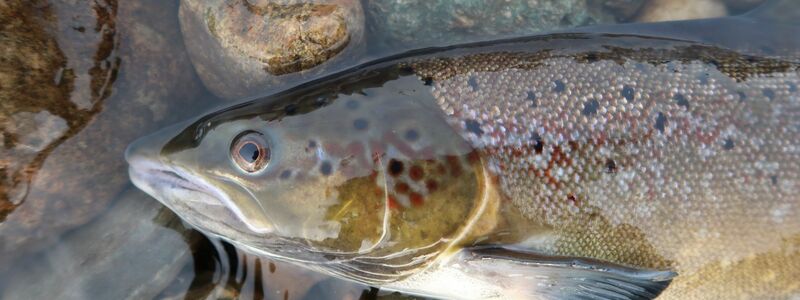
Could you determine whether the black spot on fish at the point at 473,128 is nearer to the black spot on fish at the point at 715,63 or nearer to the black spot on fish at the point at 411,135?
the black spot on fish at the point at 411,135

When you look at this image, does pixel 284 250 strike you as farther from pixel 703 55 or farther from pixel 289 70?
pixel 703 55

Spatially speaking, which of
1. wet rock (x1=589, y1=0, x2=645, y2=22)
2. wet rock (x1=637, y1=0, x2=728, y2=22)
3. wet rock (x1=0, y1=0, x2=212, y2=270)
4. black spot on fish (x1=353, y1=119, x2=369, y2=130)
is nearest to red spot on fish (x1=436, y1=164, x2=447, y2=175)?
black spot on fish (x1=353, y1=119, x2=369, y2=130)

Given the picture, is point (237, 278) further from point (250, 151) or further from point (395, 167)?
point (395, 167)

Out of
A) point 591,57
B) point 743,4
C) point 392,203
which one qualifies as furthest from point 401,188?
point 743,4

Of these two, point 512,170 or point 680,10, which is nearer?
point 512,170

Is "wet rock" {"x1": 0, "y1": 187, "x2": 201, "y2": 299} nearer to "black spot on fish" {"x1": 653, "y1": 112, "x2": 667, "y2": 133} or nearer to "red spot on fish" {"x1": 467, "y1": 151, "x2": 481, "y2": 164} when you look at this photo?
"red spot on fish" {"x1": 467, "y1": 151, "x2": 481, "y2": 164}

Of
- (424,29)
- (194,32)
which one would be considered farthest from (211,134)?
(424,29)
